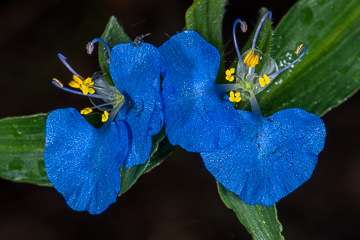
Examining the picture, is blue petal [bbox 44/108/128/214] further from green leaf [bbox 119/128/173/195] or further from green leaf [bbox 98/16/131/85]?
green leaf [bbox 98/16/131/85]

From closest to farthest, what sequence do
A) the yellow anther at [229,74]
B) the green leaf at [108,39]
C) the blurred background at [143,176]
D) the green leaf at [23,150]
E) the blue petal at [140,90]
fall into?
the blue petal at [140,90], the yellow anther at [229,74], the green leaf at [108,39], the green leaf at [23,150], the blurred background at [143,176]

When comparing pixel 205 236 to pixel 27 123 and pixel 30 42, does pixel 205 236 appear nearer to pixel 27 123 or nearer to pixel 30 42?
pixel 27 123

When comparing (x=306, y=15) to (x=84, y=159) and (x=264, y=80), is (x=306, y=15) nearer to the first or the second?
(x=264, y=80)

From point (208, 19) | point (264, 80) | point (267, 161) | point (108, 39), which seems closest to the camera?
point (267, 161)

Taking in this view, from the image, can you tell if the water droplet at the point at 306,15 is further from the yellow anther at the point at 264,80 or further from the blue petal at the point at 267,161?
the blue petal at the point at 267,161

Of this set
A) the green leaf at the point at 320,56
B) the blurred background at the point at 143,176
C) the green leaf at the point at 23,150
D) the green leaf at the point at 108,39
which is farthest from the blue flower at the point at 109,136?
the blurred background at the point at 143,176

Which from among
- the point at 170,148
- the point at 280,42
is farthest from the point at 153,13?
the point at 170,148

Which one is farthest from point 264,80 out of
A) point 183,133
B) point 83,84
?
point 83,84
